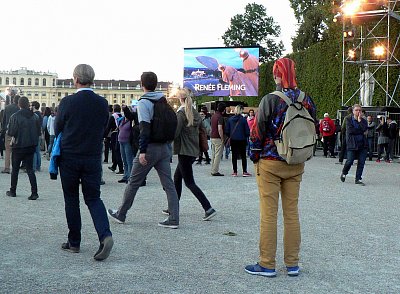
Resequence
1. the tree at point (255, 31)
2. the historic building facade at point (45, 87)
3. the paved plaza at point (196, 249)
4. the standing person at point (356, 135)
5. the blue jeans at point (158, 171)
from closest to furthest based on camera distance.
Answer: the paved plaza at point (196, 249) < the blue jeans at point (158, 171) < the standing person at point (356, 135) < the tree at point (255, 31) < the historic building facade at point (45, 87)

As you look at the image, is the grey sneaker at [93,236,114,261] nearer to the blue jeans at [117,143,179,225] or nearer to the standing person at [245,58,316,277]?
the standing person at [245,58,316,277]

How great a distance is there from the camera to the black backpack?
262 inches

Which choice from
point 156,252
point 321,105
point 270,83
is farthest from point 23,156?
point 270,83

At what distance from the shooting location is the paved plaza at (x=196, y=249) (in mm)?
4656

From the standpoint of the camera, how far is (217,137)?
47.7ft

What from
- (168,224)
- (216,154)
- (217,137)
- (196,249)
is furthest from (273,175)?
(217,137)

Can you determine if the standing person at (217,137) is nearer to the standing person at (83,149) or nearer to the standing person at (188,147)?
the standing person at (188,147)

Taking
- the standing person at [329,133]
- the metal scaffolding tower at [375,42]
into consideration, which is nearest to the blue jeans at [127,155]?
the standing person at [329,133]

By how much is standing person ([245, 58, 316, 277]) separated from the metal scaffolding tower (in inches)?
771

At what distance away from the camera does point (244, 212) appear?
8344 mm

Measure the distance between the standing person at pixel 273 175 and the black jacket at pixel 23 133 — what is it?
549 cm

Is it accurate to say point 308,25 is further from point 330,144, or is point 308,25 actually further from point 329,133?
point 330,144

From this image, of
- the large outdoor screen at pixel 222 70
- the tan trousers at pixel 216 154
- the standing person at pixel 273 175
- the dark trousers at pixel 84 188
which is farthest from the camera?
the large outdoor screen at pixel 222 70

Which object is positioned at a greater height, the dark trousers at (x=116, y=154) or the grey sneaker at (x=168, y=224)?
the dark trousers at (x=116, y=154)
